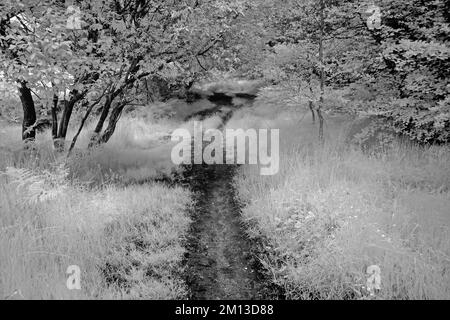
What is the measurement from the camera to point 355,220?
6191 millimetres

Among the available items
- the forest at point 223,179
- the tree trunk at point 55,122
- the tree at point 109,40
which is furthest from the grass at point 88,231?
the tree at point 109,40

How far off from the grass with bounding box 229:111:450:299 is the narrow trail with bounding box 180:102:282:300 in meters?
0.31

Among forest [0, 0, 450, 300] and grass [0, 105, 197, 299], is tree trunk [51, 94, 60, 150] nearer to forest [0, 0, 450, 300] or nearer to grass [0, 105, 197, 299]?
forest [0, 0, 450, 300]

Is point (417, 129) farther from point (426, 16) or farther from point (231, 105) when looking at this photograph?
point (231, 105)

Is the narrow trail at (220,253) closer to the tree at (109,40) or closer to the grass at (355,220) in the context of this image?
the grass at (355,220)

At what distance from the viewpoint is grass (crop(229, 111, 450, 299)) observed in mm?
4949

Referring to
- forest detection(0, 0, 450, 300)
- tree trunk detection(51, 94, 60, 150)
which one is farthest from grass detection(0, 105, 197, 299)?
tree trunk detection(51, 94, 60, 150)

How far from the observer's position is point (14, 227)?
5.80 m

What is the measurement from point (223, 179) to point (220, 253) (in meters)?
4.49

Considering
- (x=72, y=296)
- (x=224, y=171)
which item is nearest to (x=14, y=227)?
(x=72, y=296)

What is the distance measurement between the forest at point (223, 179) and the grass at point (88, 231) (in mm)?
33

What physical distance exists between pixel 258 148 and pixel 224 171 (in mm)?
1732

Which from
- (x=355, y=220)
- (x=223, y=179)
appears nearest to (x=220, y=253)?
(x=355, y=220)

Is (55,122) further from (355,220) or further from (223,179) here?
(355,220)
